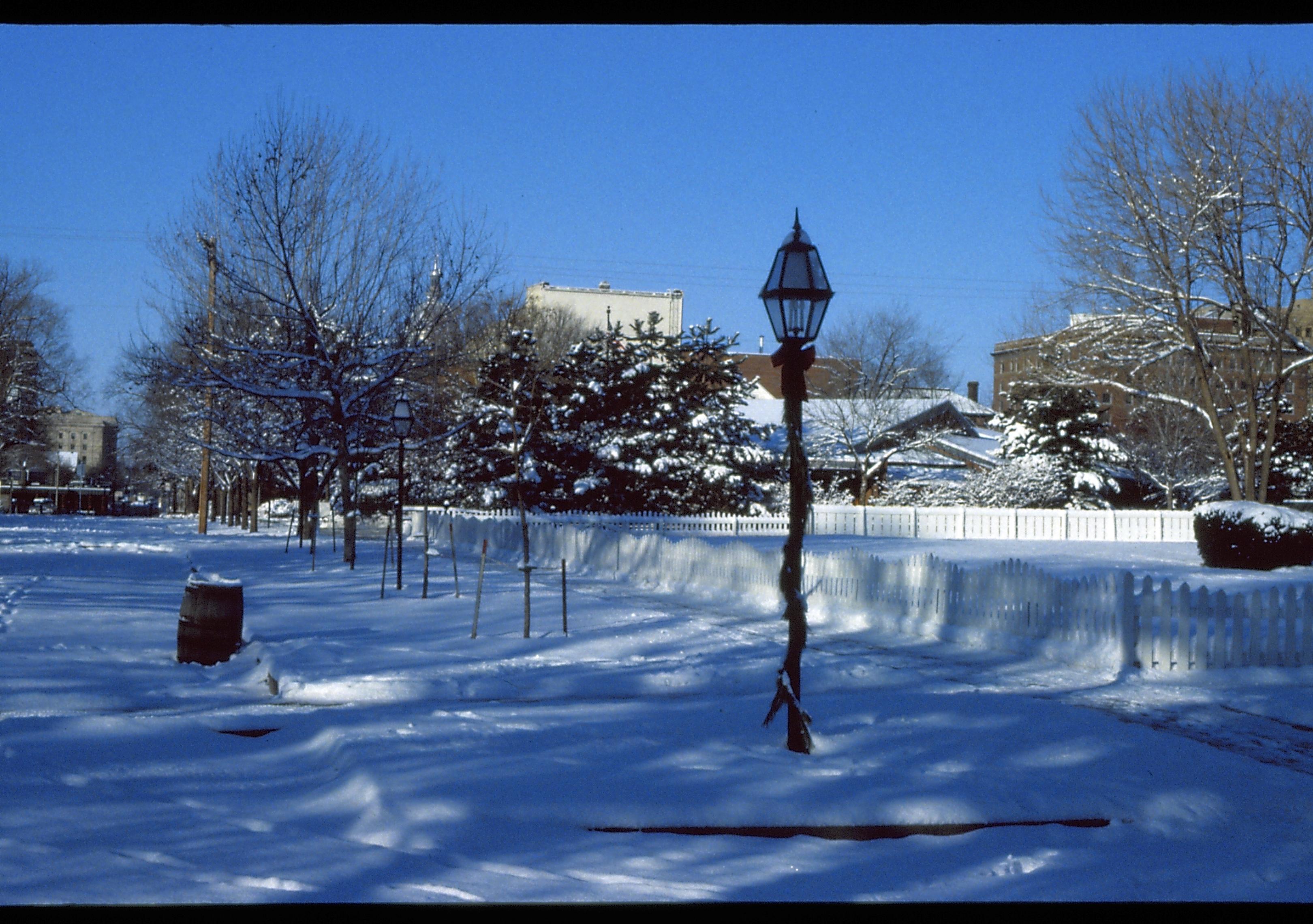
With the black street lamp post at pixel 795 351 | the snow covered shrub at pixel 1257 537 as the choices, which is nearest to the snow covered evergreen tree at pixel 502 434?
the snow covered shrub at pixel 1257 537

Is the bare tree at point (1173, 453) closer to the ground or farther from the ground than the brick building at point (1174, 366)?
closer to the ground

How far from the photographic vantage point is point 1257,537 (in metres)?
23.1

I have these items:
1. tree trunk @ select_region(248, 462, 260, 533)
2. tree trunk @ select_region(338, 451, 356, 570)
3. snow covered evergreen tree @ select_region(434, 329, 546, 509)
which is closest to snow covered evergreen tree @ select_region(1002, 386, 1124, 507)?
snow covered evergreen tree @ select_region(434, 329, 546, 509)

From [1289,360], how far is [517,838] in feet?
168

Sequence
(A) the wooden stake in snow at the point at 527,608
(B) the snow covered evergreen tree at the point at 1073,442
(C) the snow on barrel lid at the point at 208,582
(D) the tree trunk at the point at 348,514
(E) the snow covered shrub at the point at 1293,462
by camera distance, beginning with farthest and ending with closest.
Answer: (E) the snow covered shrub at the point at 1293,462 → (B) the snow covered evergreen tree at the point at 1073,442 → (D) the tree trunk at the point at 348,514 → (A) the wooden stake in snow at the point at 527,608 → (C) the snow on barrel lid at the point at 208,582

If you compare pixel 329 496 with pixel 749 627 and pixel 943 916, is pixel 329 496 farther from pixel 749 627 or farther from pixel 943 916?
pixel 943 916

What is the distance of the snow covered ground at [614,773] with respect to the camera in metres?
5.17

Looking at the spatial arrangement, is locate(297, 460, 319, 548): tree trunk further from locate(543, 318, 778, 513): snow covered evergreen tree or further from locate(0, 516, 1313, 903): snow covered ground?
locate(0, 516, 1313, 903): snow covered ground

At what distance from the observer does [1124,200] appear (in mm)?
29266

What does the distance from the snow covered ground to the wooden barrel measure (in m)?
0.30

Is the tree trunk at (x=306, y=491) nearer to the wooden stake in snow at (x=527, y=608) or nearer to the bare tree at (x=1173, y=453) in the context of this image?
the wooden stake in snow at (x=527, y=608)

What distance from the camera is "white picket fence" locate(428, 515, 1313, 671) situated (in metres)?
11.2

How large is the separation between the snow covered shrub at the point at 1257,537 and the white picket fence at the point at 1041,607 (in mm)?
5244

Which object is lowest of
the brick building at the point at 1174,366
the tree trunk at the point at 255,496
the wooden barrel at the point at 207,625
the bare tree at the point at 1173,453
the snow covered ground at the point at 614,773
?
the snow covered ground at the point at 614,773
